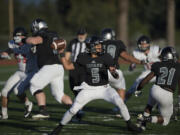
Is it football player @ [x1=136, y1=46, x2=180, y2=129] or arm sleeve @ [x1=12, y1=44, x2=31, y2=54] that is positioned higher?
arm sleeve @ [x1=12, y1=44, x2=31, y2=54]

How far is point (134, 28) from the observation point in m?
53.0

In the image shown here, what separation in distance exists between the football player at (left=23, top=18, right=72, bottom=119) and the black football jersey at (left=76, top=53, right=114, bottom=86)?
3.47 feet

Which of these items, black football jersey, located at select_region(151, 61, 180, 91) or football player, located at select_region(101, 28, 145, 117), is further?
football player, located at select_region(101, 28, 145, 117)

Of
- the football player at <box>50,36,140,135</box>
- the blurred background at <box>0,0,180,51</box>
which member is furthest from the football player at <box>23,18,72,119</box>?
the blurred background at <box>0,0,180,51</box>

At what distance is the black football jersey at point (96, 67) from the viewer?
23.1 feet

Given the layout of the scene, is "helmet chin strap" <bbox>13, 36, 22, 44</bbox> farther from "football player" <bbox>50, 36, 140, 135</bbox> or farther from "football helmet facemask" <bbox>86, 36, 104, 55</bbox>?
"football helmet facemask" <bbox>86, 36, 104, 55</bbox>

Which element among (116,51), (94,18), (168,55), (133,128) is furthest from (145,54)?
(94,18)

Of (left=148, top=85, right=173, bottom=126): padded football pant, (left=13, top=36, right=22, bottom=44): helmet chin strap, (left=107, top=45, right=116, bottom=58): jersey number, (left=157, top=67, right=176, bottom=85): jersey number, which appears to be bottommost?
(left=148, top=85, right=173, bottom=126): padded football pant

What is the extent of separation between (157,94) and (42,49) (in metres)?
2.28

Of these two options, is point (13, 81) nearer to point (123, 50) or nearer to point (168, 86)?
point (123, 50)

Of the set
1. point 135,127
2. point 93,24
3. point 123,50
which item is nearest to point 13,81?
point 123,50

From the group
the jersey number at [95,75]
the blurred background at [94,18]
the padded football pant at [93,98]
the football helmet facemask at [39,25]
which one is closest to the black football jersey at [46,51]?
the football helmet facemask at [39,25]

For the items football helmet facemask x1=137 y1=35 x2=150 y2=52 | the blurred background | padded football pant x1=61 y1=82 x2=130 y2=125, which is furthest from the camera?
the blurred background

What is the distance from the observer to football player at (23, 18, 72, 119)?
803 centimetres
